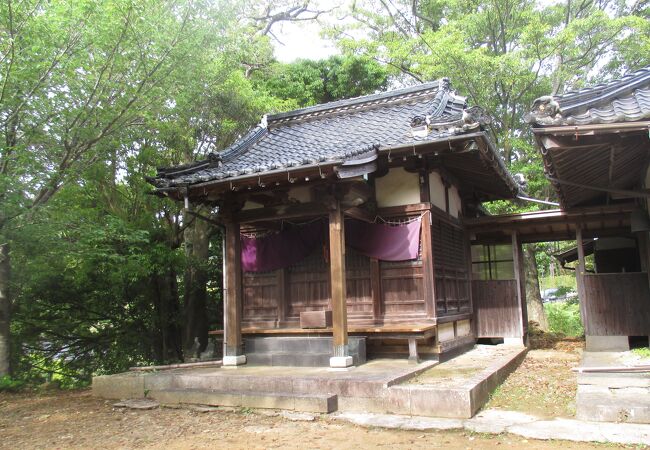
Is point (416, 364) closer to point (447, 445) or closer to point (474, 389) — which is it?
point (474, 389)

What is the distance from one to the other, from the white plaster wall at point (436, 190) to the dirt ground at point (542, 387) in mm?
3820

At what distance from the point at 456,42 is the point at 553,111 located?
12.5 meters

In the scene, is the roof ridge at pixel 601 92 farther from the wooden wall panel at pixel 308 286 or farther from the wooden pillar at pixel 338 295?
the wooden wall panel at pixel 308 286

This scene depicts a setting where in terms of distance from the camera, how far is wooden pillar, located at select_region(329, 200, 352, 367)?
28.4 ft

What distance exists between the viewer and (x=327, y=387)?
7.53 meters


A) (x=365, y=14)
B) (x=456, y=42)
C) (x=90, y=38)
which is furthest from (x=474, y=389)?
(x=365, y=14)

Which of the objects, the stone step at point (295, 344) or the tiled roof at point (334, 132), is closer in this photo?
the tiled roof at point (334, 132)

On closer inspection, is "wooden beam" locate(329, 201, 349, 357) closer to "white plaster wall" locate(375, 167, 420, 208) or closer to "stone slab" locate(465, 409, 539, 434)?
"white plaster wall" locate(375, 167, 420, 208)

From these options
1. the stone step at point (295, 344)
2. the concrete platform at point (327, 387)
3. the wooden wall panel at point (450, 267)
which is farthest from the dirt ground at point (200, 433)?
the wooden wall panel at point (450, 267)

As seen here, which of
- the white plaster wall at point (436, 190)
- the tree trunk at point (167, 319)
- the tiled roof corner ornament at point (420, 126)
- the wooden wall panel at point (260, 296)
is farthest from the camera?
the tree trunk at point (167, 319)

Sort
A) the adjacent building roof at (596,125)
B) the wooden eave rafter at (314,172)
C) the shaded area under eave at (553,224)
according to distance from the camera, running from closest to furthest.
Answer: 1. the adjacent building roof at (596,125)
2. the wooden eave rafter at (314,172)
3. the shaded area under eave at (553,224)

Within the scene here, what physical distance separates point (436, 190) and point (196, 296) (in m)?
8.35

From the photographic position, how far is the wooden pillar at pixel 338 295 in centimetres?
866

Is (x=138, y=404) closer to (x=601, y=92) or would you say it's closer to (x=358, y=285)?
(x=358, y=285)
